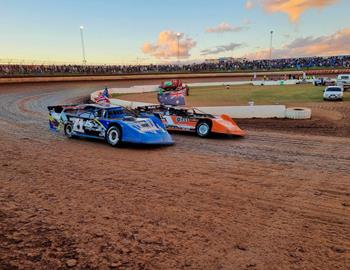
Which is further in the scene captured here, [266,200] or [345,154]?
[345,154]

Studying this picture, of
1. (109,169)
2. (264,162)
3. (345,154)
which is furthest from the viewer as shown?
(345,154)

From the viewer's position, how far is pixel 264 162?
7.48 meters

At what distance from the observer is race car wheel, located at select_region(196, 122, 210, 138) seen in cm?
1068

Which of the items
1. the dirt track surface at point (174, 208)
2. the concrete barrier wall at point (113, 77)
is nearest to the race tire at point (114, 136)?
the dirt track surface at point (174, 208)

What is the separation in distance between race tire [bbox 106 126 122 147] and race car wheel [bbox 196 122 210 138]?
303 cm

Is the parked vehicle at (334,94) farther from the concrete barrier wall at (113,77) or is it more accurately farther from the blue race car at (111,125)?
the concrete barrier wall at (113,77)

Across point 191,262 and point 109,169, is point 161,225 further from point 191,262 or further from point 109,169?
point 109,169

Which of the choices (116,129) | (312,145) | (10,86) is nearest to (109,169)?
(116,129)

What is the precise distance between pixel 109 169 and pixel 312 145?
6.00 meters

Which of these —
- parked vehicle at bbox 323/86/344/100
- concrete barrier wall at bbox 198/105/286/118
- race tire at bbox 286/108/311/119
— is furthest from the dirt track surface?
parked vehicle at bbox 323/86/344/100

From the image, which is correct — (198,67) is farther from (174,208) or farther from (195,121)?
(174,208)

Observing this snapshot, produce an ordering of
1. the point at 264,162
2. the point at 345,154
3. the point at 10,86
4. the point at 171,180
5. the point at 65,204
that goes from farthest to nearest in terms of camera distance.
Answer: the point at 10,86 → the point at 345,154 → the point at 264,162 → the point at 171,180 → the point at 65,204

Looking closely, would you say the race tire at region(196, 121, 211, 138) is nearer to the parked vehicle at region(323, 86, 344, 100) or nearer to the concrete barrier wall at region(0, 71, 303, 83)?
the parked vehicle at region(323, 86, 344, 100)

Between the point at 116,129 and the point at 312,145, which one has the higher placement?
the point at 116,129
